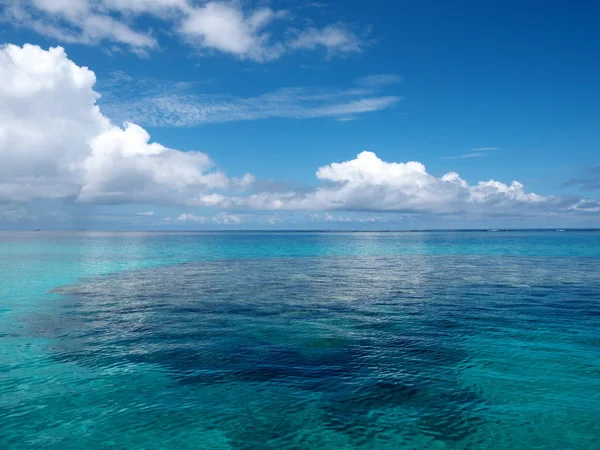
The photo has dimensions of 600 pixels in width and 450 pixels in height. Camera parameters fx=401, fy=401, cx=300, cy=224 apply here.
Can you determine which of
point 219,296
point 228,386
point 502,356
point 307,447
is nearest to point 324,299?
point 219,296

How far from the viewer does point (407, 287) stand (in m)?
54.0

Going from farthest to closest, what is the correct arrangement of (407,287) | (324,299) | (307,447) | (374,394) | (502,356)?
(407,287) → (324,299) → (502,356) → (374,394) → (307,447)

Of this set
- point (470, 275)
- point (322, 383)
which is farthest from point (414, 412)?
point (470, 275)

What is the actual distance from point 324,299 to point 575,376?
26.6m

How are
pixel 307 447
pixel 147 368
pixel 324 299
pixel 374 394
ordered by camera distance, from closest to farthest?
pixel 307 447, pixel 374 394, pixel 147 368, pixel 324 299

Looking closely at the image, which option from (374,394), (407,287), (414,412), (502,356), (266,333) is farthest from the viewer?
(407,287)

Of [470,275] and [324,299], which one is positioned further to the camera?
[470,275]

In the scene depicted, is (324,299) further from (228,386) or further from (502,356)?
(228,386)

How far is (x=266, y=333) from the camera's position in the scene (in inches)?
1228

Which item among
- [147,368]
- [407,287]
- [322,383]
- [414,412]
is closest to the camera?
[414,412]

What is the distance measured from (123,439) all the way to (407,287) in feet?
142

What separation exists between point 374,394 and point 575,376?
11.8 metres

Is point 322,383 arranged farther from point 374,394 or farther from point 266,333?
point 266,333

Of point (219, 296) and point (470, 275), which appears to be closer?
point (219, 296)
